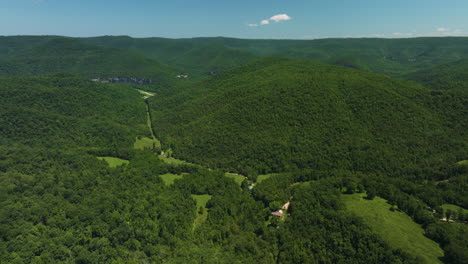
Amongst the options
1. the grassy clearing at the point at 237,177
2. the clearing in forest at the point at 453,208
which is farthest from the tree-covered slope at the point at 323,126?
the clearing in forest at the point at 453,208

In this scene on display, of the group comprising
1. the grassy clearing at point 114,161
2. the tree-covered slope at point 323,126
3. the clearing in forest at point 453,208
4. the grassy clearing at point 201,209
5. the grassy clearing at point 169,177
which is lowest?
the grassy clearing at point 201,209

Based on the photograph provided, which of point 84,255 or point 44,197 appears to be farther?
point 44,197

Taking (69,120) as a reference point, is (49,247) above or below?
below

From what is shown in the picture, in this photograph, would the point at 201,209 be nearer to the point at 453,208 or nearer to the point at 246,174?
the point at 246,174

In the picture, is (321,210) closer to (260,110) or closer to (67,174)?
(260,110)

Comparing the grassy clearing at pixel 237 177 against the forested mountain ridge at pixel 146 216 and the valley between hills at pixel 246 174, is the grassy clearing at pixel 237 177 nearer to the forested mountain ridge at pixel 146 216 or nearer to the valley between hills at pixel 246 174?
the valley between hills at pixel 246 174

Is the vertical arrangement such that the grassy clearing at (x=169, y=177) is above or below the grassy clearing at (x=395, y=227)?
below

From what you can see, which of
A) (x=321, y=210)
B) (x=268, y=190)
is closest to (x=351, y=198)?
(x=321, y=210)
